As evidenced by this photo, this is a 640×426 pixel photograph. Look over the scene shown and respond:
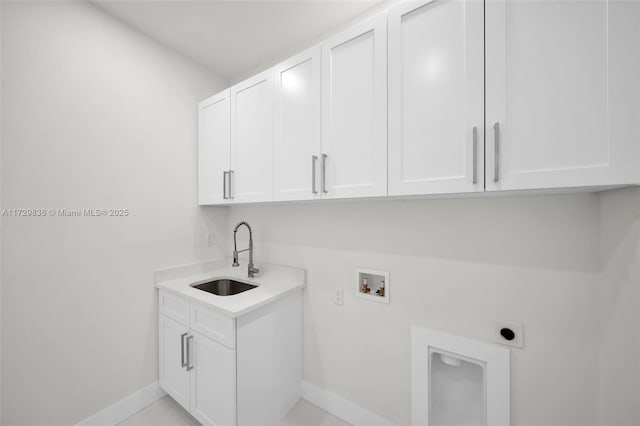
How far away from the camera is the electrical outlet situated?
3.75ft

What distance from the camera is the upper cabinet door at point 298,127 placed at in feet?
4.52

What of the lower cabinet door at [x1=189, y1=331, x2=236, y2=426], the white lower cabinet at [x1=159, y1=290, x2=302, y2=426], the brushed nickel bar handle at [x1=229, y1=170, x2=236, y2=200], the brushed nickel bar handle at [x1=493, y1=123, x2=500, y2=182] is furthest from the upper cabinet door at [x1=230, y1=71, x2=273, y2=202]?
the brushed nickel bar handle at [x1=493, y1=123, x2=500, y2=182]

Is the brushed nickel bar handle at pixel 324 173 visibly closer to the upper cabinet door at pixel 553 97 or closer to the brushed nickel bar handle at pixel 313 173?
the brushed nickel bar handle at pixel 313 173

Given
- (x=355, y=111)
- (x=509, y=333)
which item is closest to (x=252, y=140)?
(x=355, y=111)

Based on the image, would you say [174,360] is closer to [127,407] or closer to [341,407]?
[127,407]

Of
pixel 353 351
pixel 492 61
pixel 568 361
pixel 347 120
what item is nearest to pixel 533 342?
pixel 568 361

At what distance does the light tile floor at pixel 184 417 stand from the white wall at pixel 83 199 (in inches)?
7.4

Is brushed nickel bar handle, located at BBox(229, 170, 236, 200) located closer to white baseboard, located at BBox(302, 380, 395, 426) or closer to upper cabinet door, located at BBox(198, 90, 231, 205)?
upper cabinet door, located at BBox(198, 90, 231, 205)

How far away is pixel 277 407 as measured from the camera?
1.58 meters

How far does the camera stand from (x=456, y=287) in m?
1.30

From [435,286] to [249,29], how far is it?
7.00 feet

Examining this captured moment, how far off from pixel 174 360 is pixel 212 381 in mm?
469

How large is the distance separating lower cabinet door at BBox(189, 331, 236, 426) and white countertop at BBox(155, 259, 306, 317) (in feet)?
0.78

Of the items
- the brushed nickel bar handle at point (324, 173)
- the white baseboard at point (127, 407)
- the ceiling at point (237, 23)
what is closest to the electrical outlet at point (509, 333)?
the brushed nickel bar handle at point (324, 173)
